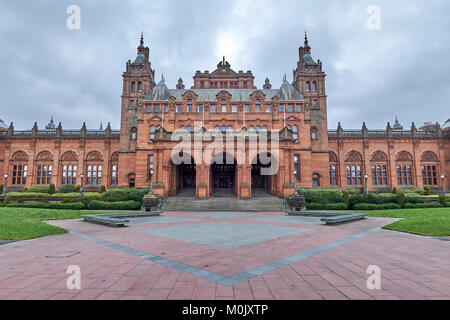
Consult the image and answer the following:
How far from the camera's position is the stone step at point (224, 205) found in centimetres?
2398

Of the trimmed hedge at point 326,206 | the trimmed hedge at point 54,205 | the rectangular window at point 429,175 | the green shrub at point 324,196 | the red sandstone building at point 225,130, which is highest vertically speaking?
the red sandstone building at point 225,130

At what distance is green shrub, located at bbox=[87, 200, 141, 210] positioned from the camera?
80.6 feet

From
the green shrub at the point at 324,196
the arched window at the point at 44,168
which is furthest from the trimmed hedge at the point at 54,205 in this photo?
the green shrub at the point at 324,196

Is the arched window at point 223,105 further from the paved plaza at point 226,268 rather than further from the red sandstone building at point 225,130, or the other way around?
the paved plaza at point 226,268

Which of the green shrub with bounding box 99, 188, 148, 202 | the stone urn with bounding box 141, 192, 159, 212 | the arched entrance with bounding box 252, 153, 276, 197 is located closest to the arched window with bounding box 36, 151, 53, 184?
the green shrub with bounding box 99, 188, 148, 202

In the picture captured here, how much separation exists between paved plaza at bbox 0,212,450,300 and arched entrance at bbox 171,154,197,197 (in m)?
23.6

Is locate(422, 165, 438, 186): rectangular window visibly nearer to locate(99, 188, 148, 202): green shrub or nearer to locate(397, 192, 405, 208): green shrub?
locate(397, 192, 405, 208): green shrub

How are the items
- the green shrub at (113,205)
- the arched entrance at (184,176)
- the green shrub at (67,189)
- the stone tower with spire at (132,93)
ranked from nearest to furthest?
1. the green shrub at (113,205)
2. the arched entrance at (184,176)
3. the green shrub at (67,189)
4. the stone tower with spire at (132,93)

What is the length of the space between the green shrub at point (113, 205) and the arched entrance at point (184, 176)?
7.55 metres

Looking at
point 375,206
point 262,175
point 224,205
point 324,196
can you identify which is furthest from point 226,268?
point 262,175

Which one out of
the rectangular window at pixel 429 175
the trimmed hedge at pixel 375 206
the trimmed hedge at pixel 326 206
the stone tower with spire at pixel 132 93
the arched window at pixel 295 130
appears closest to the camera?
the trimmed hedge at pixel 375 206

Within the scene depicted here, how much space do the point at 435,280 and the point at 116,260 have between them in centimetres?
731

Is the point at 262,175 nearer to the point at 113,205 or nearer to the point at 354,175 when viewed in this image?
the point at 354,175
